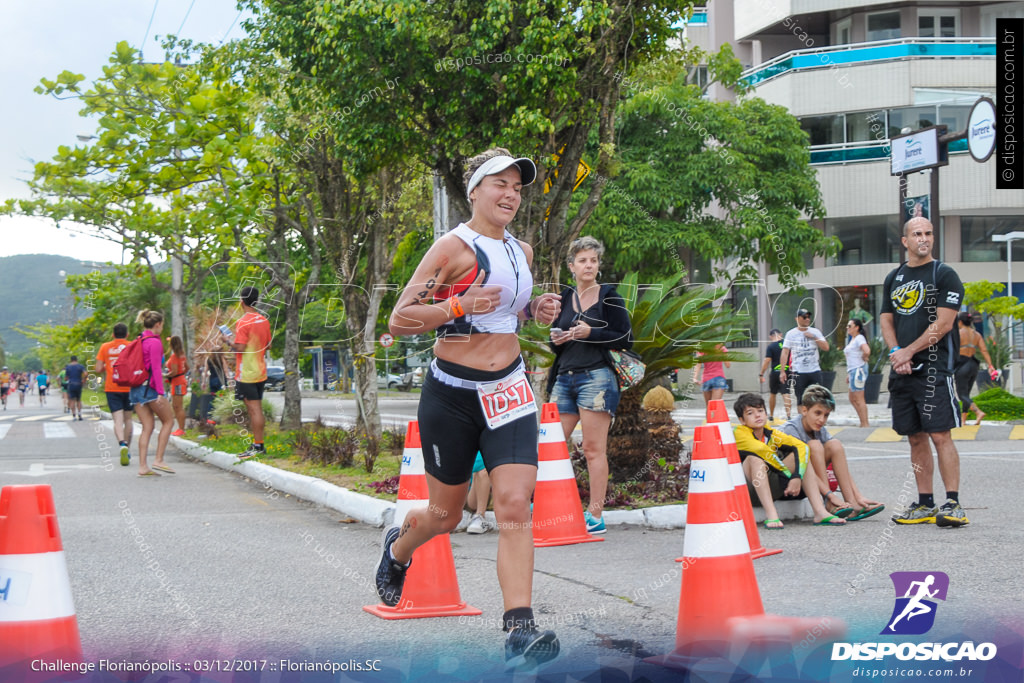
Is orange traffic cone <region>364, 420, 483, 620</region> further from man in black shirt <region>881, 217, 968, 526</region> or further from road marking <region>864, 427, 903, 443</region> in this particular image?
road marking <region>864, 427, 903, 443</region>

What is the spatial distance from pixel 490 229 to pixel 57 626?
2.24 meters

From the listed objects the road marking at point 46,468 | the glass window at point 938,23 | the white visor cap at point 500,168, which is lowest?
the road marking at point 46,468

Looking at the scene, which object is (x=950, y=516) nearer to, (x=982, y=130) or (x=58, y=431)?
(x=982, y=130)

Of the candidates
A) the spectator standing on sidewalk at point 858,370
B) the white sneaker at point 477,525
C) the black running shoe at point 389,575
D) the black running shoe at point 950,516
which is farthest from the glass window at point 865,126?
the black running shoe at point 389,575

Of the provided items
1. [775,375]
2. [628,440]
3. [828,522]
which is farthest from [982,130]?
[828,522]

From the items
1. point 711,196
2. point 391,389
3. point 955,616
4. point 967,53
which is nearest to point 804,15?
point 967,53

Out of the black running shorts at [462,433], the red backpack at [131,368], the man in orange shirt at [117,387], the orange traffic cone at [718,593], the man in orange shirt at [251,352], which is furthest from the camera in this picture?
the man in orange shirt at [117,387]

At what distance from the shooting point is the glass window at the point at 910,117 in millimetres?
35125

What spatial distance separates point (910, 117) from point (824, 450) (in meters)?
31.1

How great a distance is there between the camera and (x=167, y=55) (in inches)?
708

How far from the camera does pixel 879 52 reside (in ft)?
117

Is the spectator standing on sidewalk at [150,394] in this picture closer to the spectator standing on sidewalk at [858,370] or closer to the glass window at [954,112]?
the spectator standing on sidewalk at [858,370]

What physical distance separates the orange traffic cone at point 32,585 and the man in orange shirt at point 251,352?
869 cm

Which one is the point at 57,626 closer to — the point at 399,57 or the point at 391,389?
the point at 399,57
